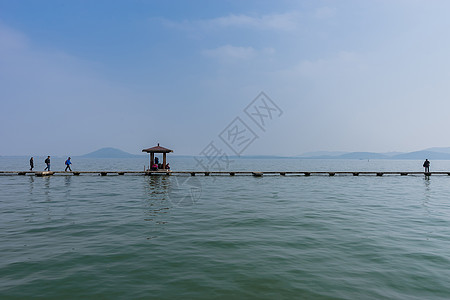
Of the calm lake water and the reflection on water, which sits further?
the reflection on water

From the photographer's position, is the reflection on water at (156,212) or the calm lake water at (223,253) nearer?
the calm lake water at (223,253)

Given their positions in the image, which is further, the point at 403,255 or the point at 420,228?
the point at 420,228

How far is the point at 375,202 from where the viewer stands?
1600 centimetres

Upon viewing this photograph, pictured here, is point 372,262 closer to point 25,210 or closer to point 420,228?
point 420,228

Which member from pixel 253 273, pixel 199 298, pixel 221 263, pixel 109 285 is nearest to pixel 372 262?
pixel 253 273

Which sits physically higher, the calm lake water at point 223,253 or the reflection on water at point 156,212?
the reflection on water at point 156,212

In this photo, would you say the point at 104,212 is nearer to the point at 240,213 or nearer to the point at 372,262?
the point at 240,213

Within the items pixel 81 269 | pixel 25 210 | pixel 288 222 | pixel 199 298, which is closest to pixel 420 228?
pixel 288 222

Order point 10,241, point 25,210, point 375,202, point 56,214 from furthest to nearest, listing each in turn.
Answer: point 375,202 → point 25,210 → point 56,214 → point 10,241

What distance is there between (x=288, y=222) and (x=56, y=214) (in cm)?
1055

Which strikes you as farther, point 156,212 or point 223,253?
point 156,212

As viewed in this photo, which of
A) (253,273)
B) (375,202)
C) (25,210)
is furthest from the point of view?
(375,202)

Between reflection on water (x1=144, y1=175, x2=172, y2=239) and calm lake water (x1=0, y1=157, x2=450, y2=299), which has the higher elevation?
reflection on water (x1=144, y1=175, x2=172, y2=239)

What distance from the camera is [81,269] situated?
6.05m
